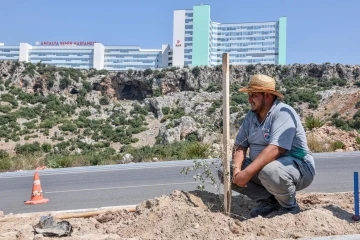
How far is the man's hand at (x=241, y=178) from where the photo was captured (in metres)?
3.59

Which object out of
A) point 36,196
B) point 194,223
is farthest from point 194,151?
point 194,223

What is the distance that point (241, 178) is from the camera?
3621 millimetres

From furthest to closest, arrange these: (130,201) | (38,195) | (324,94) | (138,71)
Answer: (138,71)
(324,94)
(38,195)
(130,201)

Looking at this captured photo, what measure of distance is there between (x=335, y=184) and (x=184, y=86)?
5460 cm

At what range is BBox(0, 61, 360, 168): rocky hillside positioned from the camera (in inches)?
1642

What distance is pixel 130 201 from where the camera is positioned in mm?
6277

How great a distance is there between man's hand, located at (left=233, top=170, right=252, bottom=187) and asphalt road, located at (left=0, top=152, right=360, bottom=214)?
2637mm

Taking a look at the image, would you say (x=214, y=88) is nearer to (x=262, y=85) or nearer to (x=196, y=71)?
(x=196, y=71)

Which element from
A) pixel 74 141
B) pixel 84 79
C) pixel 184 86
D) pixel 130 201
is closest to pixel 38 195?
pixel 130 201

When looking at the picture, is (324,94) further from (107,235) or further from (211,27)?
(211,27)

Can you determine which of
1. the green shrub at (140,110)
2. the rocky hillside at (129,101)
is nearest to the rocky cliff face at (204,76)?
the rocky hillside at (129,101)

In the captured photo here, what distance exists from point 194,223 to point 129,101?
61214mm

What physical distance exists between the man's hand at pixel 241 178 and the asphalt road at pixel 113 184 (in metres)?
2.64

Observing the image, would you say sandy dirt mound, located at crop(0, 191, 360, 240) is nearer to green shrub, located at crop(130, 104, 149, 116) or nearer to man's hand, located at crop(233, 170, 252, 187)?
man's hand, located at crop(233, 170, 252, 187)
